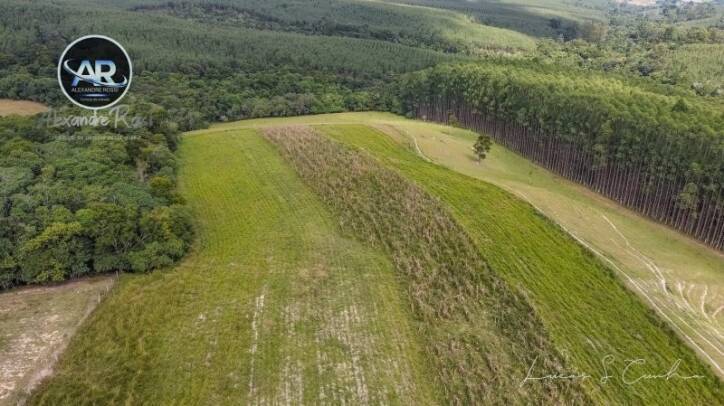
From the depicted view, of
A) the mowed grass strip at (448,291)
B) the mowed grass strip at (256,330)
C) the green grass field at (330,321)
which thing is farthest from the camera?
the mowed grass strip at (448,291)

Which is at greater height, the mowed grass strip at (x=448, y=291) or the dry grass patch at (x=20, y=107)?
the dry grass patch at (x=20, y=107)

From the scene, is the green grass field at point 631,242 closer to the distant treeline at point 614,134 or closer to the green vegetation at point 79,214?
the distant treeline at point 614,134

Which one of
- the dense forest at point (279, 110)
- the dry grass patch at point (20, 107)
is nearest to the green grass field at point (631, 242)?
the dense forest at point (279, 110)

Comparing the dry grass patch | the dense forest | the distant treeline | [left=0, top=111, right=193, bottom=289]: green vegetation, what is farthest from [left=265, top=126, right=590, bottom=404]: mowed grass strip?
the dry grass patch

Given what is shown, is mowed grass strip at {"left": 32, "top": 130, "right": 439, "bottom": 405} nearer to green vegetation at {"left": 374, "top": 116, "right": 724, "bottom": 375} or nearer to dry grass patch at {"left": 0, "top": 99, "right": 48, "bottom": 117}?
green vegetation at {"left": 374, "top": 116, "right": 724, "bottom": 375}

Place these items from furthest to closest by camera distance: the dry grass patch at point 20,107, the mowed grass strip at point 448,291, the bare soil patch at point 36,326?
the dry grass patch at point 20,107, the mowed grass strip at point 448,291, the bare soil patch at point 36,326

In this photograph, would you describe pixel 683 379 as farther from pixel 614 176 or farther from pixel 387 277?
pixel 614 176
